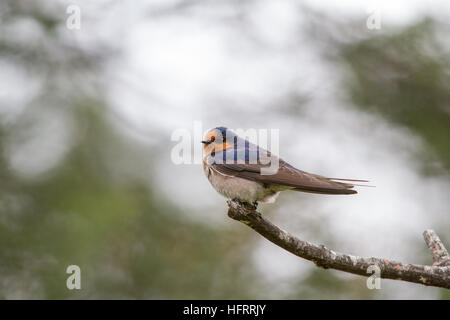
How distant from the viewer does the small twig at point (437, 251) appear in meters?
4.59

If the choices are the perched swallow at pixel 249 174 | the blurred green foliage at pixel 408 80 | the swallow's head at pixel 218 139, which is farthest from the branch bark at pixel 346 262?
the blurred green foliage at pixel 408 80

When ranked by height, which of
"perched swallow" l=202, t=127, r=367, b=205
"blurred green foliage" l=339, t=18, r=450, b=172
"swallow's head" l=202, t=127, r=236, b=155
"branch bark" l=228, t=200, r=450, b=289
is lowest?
"branch bark" l=228, t=200, r=450, b=289

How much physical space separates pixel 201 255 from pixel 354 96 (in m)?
3.62

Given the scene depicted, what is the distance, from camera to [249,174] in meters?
5.49

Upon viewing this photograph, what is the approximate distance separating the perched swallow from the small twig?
0.84 m

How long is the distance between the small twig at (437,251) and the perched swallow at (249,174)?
837mm

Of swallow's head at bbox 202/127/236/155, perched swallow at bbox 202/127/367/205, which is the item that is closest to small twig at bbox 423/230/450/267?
perched swallow at bbox 202/127/367/205

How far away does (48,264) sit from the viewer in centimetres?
723

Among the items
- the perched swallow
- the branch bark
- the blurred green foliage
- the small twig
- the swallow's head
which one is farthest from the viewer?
the blurred green foliage

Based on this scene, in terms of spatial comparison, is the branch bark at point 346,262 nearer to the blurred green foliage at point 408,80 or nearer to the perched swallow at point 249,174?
the perched swallow at point 249,174

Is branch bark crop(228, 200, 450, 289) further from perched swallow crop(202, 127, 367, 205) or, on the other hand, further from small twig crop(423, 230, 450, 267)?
perched swallow crop(202, 127, 367, 205)

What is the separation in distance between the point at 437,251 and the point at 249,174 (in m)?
1.84

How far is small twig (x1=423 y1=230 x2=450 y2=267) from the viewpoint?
459cm

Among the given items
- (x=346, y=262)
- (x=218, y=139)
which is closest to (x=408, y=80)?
(x=218, y=139)
